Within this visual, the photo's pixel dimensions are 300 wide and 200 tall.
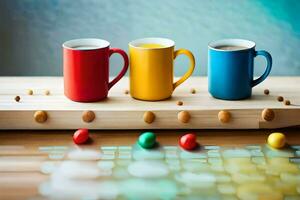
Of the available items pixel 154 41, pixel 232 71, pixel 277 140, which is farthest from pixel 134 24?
pixel 277 140

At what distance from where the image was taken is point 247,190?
24.8 inches

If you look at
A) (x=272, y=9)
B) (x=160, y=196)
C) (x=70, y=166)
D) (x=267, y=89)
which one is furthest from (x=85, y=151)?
(x=272, y=9)

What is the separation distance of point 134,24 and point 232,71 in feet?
0.85

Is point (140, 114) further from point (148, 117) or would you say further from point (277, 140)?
point (277, 140)

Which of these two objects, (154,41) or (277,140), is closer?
(277,140)

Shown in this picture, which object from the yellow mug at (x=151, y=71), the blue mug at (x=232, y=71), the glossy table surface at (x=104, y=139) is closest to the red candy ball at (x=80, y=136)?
the glossy table surface at (x=104, y=139)

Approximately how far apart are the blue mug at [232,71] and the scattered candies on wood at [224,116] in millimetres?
56

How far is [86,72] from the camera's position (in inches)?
32.1

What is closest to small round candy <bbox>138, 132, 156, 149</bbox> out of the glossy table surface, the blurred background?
the glossy table surface

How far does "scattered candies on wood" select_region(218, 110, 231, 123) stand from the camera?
0.79m

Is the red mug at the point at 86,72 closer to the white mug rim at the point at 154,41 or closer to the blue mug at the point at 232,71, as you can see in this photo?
the white mug rim at the point at 154,41

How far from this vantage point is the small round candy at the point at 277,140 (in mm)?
750

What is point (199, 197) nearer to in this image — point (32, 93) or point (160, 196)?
point (160, 196)

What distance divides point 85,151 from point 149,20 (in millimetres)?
356
